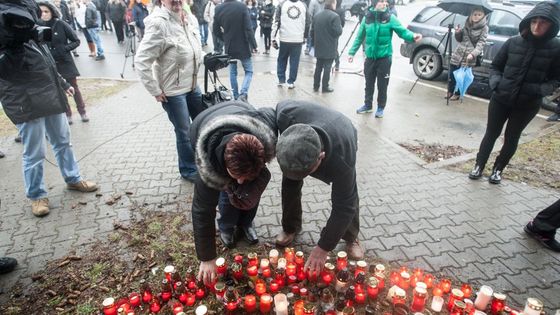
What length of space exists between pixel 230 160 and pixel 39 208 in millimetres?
3112

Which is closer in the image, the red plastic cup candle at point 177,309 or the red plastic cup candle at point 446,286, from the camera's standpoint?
the red plastic cup candle at point 177,309

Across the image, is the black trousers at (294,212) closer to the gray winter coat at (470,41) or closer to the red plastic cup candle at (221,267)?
the red plastic cup candle at (221,267)

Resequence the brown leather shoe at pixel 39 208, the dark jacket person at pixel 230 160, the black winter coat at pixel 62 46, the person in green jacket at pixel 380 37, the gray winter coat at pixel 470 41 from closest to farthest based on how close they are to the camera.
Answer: the dark jacket person at pixel 230 160, the brown leather shoe at pixel 39 208, the black winter coat at pixel 62 46, the person in green jacket at pixel 380 37, the gray winter coat at pixel 470 41

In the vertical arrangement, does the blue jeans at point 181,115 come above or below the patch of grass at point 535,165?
above

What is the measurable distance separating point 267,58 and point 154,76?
9.06 meters

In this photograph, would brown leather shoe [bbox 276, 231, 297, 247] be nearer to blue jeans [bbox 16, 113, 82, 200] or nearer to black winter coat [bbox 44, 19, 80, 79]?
blue jeans [bbox 16, 113, 82, 200]

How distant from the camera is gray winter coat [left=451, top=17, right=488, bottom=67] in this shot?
22.1 feet

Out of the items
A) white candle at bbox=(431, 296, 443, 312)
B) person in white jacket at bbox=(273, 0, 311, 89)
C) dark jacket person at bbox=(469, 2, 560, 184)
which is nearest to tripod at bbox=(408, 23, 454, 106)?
person in white jacket at bbox=(273, 0, 311, 89)

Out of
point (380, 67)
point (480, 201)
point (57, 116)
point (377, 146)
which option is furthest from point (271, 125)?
point (380, 67)

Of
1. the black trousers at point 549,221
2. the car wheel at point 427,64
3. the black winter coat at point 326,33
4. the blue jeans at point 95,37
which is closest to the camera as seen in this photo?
the black trousers at point 549,221

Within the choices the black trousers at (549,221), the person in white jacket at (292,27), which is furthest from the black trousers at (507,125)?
the person in white jacket at (292,27)

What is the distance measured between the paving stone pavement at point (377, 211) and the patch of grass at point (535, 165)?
29 cm

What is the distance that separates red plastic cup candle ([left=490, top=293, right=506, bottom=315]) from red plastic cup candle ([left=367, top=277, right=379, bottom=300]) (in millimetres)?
857

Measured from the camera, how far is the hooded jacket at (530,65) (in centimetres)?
359
